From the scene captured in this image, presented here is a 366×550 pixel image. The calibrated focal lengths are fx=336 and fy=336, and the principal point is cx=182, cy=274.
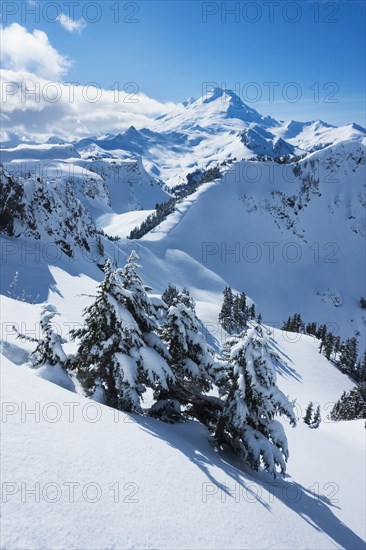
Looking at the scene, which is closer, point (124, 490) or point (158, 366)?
point (124, 490)

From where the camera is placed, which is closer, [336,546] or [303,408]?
[336,546]

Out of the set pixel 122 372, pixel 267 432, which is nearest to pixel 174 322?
pixel 122 372

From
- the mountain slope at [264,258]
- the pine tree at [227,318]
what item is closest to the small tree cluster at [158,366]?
the pine tree at [227,318]

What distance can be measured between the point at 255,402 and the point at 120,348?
595 centimetres

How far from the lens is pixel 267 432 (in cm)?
1425

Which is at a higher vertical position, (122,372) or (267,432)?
(122,372)

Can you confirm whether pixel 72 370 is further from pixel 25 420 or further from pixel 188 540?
pixel 188 540

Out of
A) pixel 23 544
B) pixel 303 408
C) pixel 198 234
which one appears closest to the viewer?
pixel 23 544

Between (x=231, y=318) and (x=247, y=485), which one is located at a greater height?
(x=231, y=318)

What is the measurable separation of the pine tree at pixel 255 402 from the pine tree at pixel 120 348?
9.24ft

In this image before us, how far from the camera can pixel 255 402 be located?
45.2ft

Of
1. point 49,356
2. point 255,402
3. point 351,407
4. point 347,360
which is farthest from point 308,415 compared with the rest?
point 49,356

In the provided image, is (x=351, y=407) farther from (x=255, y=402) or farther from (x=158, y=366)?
(x=158, y=366)

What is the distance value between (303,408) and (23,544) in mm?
57201
